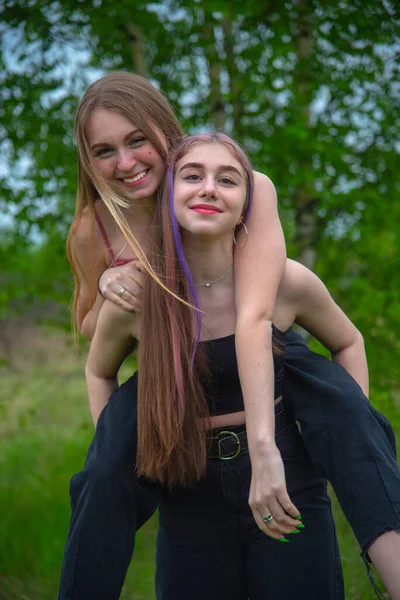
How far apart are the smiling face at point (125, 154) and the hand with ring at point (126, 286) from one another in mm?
288

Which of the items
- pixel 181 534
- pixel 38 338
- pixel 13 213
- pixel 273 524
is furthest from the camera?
pixel 38 338

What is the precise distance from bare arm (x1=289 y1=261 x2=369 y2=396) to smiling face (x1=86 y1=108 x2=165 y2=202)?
1.89 ft

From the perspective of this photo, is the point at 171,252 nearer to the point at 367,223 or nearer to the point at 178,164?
the point at 178,164

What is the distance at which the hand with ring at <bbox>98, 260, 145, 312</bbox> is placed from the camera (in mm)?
2180

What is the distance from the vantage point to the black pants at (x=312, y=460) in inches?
76.8

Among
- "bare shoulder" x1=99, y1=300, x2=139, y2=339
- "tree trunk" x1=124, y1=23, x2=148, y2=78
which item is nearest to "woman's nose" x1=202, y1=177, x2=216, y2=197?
"bare shoulder" x1=99, y1=300, x2=139, y2=339

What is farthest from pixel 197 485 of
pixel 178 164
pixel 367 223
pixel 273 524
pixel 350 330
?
pixel 367 223

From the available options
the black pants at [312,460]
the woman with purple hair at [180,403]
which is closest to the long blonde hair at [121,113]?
the woman with purple hair at [180,403]

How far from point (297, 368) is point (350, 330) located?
25 cm

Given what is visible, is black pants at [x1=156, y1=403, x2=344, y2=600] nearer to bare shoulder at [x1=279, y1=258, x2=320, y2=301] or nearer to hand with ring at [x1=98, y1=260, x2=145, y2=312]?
bare shoulder at [x1=279, y1=258, x2=320, y2=301]

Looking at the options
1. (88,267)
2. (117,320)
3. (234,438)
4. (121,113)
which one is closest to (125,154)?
(121,113)

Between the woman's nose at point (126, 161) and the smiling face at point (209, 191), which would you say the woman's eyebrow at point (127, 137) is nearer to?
the woman's nose at point (126, 161)

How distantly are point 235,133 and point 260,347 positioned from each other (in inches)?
135

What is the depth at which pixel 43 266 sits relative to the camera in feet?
19.7
